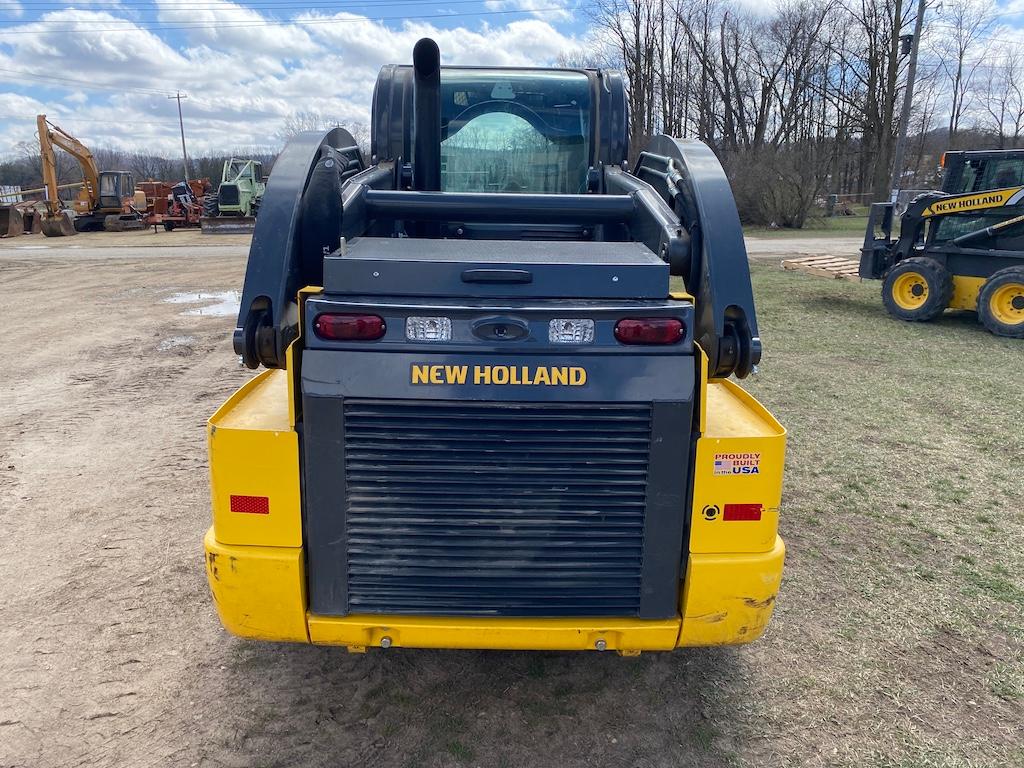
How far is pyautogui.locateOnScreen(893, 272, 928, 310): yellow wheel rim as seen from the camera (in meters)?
10.7

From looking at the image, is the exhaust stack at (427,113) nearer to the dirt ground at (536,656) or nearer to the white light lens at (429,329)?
the white light lens at (429,329)

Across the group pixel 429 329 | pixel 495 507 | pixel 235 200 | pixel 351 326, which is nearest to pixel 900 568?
pixel 495 507

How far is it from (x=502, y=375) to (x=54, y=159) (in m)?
31.3

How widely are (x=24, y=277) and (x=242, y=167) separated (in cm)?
1689

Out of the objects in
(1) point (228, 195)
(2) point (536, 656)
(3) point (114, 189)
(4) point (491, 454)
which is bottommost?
(2) point (536, 656)

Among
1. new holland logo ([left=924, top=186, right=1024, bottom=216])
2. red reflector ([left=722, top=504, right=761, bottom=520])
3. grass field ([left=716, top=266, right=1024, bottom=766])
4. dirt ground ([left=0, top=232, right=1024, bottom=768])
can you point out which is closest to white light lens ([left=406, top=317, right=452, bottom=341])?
red reflector ([left=722, top=504, right=761, bottom=520])

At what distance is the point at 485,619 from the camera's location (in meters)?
2.60

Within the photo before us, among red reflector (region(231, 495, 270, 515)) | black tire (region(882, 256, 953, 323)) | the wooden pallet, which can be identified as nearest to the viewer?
red reflector (region(231, 495, 270, 515))

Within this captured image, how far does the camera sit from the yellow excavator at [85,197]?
2725 cm

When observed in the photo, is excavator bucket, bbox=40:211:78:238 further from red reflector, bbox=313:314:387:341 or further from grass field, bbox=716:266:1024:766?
red reflector, bbox=313:314:387:341

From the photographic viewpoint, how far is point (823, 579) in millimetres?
3898

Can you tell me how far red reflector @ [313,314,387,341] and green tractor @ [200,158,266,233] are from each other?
25.4 meters

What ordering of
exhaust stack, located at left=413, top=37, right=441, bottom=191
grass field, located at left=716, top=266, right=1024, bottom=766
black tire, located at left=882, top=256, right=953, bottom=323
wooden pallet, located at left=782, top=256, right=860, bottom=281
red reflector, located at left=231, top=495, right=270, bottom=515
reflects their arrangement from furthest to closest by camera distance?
wooden pallet, located at left=782, top=256, right=860, bottom=281 → black tire, located at left=882, top=256, right=953, bottom=323 → exhaust stack, located at left=413, top=37, right=441, bottom=191 → grass field, located at left=716, top=266, right=1024, bottom=766 → red reflector, located at left=231, top=495, right=270, bottom=515

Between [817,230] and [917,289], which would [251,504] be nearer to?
[917,289]
